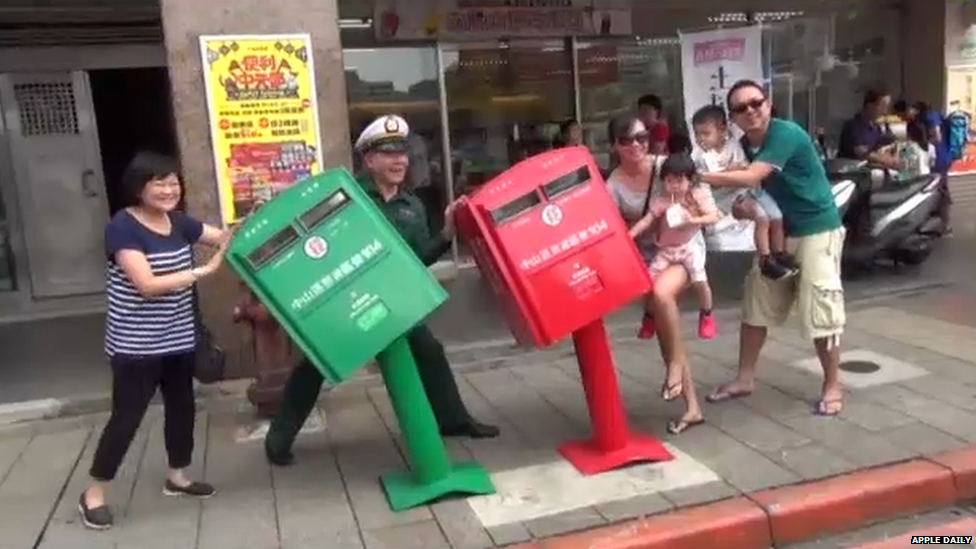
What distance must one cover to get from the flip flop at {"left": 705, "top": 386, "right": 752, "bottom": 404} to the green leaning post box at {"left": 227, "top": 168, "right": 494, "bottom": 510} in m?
1.91

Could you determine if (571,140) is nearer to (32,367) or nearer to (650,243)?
(650,243)

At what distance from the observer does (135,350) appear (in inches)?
134

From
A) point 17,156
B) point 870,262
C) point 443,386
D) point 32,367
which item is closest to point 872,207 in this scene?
point 870,262

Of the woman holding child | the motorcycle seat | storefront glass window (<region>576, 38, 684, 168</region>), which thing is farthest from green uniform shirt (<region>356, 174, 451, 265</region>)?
storefront glass window (<region>576, 38, 684, 168</region>)

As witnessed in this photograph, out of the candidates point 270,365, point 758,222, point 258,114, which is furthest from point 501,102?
point 758,222

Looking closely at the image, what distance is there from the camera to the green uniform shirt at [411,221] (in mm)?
3912

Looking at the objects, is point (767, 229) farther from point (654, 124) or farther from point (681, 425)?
point (654, 124)

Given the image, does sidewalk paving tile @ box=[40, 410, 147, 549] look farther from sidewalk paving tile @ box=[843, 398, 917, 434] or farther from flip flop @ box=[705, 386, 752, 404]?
sidewalk paving tile @ box=[843, 398, 917, 434]

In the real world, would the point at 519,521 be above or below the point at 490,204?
below

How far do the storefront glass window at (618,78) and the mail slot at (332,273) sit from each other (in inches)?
268

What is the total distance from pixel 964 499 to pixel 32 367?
5.82 m

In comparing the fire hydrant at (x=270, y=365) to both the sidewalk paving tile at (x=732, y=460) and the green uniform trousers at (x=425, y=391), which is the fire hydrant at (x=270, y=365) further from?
the sidewalk paving tile at (x=732, y=460)

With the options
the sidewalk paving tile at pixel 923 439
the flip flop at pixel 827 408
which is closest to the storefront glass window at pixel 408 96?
the flip flop at pixel 827 408

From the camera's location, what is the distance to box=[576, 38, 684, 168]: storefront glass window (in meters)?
9.81
